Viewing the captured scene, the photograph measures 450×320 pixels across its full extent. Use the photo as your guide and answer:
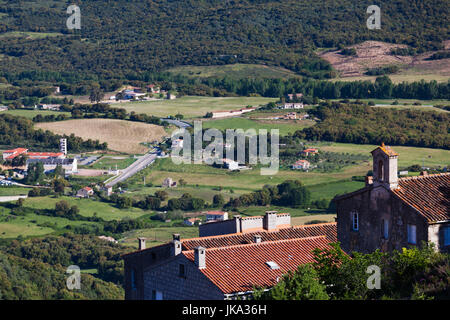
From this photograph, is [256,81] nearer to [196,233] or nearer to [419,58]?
[419,58]

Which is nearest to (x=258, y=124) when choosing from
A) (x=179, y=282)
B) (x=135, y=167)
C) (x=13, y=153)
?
(x=135, y=167)

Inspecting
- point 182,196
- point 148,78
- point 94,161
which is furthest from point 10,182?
point 148,78

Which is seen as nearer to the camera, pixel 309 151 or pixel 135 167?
pixel 309 151

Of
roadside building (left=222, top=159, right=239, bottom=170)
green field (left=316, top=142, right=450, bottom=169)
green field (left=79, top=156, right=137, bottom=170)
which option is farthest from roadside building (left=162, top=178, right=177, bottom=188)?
green field (left=316, top=142, right=450, bottom=169)

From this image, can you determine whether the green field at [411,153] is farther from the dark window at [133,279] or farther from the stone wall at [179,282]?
the stone wall at [179,282]

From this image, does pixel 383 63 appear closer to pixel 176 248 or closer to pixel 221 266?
pixel 176 248

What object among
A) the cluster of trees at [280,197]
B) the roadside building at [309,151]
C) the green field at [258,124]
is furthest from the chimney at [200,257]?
the green field at [258,124]
